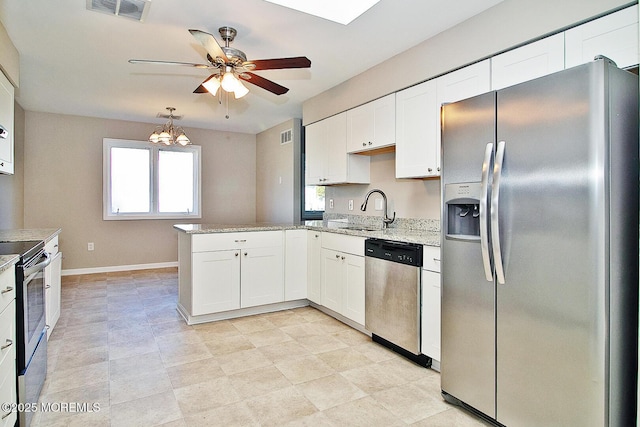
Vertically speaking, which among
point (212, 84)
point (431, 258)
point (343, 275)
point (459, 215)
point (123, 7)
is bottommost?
point (343, 275)

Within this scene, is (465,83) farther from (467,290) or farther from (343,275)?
(343,275)

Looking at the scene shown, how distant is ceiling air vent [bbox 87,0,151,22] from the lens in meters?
2.39

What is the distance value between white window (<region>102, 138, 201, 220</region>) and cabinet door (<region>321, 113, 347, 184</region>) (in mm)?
3215

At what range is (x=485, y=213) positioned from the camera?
5.87 feet

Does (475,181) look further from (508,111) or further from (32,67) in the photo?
(32,67)

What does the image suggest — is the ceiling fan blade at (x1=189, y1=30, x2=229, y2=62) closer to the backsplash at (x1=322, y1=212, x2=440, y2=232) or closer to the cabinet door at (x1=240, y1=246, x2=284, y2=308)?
the cabinet door at (x1=240, y1=246, x2=284, y2=308)

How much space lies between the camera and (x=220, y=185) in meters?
6.78

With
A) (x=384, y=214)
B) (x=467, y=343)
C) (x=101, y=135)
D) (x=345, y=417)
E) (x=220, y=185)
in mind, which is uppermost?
(x=101, y=135)

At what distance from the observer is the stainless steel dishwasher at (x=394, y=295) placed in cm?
258

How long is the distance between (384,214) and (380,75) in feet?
4.36

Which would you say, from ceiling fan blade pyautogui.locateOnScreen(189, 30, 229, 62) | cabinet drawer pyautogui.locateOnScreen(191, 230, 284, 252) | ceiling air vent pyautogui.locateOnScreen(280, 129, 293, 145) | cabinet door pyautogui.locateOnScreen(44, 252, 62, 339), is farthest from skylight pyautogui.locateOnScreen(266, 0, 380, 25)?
ceiling air vent pyautogui.locateOnScreen(280, 129, 293, 145)

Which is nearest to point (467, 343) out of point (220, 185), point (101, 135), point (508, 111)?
point (508, 111)

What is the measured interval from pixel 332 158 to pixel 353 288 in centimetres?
154

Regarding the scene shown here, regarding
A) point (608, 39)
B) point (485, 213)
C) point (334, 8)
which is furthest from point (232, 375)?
point (608, 39)
